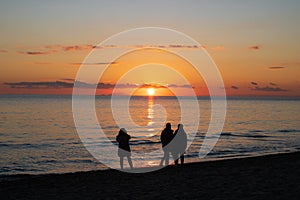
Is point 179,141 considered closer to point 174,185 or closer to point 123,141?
point 123,141

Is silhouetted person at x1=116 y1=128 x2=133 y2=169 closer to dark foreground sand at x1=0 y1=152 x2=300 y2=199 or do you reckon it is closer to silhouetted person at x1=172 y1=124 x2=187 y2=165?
dark foreground sand at x1=0 y1=152 x2=300 y2=199

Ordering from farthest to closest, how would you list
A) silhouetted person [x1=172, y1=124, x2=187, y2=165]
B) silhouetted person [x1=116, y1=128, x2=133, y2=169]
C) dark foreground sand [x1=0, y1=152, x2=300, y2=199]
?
silhouetted person [x1=172, y1=124, x2=187, y2=165] → silhouetted person [x1=116, y1=128, x2=133, y2=169] → dark foreground sand [x1=0, y1=152, x2=300, y2=199]

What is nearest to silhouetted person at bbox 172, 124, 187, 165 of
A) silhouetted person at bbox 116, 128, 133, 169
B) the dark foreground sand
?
the dark foreground sand

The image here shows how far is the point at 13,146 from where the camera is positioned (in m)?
33.2

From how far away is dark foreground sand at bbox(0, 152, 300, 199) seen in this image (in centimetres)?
1170

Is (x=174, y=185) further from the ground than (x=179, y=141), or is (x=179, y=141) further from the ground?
(x=179, y=141)

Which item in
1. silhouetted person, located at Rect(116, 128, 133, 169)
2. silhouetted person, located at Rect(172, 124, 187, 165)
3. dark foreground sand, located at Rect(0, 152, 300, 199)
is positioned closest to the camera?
dark foreground sand, located at Rect(0, 152, 300, 199)

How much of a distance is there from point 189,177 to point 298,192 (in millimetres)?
4688

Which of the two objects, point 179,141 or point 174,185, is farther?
point 179,141

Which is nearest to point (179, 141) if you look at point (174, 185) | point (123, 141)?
point (123, 141)

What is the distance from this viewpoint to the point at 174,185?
43.8ft

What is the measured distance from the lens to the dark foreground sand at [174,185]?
461 inches

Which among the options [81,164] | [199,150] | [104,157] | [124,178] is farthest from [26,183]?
[199,150]

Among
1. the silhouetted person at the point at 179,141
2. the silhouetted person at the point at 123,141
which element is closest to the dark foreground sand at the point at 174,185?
the silhouetted person at the point at 123,141
